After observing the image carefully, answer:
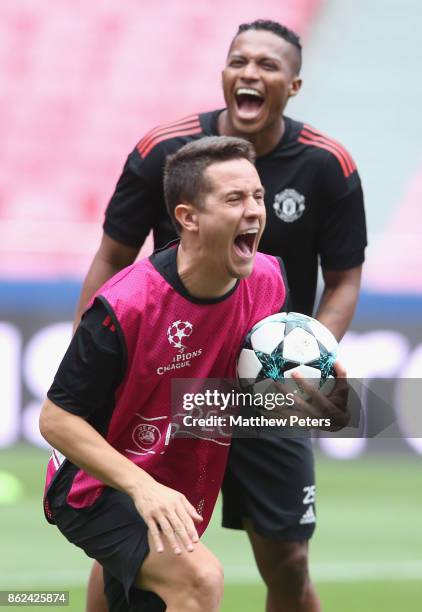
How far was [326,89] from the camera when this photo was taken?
45.7 feet

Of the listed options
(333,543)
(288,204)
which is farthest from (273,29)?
(333,543)

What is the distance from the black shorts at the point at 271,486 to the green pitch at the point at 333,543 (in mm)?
1097

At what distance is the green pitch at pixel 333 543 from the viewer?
6.36 meters

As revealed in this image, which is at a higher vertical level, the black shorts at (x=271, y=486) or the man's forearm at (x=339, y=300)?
the man's forearm at (x=339, y=300)

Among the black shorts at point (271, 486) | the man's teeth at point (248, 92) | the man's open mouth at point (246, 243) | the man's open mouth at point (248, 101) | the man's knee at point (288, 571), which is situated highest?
the man's teeth at point (248, 92)

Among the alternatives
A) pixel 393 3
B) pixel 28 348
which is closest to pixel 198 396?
pixel 28 348

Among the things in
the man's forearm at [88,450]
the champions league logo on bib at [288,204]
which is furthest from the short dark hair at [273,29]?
the man's forearm at [88,450]

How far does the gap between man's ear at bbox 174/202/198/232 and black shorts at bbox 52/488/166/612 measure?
91 centimetres

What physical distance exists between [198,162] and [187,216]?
18 cm

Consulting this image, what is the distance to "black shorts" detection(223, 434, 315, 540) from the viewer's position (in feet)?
16.6

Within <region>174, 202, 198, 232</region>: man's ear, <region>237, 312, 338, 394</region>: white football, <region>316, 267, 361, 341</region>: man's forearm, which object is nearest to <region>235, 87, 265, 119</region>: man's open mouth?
<region>316, 267, 361, 341</region>: man's forearm

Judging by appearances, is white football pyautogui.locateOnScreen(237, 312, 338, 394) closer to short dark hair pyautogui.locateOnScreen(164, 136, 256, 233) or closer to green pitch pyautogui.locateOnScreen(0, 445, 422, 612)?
short dark hair pyautogui.locateOnScreen(164, 136, 256, 233)

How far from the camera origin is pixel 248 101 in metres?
5.27

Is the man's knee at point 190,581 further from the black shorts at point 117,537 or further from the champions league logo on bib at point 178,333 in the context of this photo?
the champions league logo on bib at point 178,333
